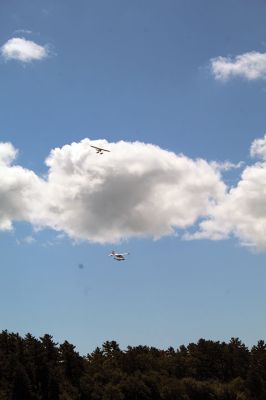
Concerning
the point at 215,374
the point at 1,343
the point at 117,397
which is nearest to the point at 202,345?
the point at 215,374

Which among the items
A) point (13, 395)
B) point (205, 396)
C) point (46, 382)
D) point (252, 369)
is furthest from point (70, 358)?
point (252, 369)

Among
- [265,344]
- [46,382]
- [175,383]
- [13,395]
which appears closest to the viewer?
[13,395]

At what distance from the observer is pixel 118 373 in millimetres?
108062

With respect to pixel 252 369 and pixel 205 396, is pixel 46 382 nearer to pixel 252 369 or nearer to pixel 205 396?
pixel 205 396

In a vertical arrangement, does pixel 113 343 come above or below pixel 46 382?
above

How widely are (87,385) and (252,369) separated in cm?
3380

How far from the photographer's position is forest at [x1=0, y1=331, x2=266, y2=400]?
98.9m

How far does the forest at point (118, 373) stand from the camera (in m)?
98.9

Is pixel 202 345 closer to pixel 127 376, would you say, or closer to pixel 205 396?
pixel 205 396

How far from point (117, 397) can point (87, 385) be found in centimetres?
572

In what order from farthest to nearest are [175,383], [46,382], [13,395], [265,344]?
1. [265,344]
2. [175,383]
3. [46,382]
4. [13,395]

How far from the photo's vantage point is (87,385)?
101 m

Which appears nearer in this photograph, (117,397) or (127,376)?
(117,397)

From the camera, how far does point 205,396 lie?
113125mm
